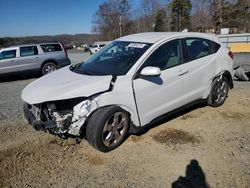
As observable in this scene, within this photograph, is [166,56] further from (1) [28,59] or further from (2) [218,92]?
(1) [28,59]

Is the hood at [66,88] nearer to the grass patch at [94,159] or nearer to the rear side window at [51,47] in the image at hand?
the grass patch at [94,159]

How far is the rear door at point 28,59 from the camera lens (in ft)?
35.8

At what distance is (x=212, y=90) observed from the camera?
17.2ft

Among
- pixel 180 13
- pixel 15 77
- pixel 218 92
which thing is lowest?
pixel 15 77

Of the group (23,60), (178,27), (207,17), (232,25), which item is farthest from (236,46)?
(178,27)

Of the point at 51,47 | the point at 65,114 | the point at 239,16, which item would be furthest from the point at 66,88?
the point at 239,16

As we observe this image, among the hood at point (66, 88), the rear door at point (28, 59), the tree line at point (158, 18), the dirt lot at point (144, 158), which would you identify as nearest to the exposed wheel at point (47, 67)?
the rear door at point (28, 59)

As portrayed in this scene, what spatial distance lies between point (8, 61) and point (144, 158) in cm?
907

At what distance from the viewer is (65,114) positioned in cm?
353

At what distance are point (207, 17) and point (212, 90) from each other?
48.9 meters

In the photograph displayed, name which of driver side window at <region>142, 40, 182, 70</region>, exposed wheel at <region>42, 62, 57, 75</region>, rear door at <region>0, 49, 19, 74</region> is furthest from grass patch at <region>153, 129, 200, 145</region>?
rear door at <region>0, 49, 19, 74</region>

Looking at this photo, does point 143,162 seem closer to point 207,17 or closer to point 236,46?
point 236,46

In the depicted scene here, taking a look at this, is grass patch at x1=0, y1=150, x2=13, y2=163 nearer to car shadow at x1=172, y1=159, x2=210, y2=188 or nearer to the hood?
the hood

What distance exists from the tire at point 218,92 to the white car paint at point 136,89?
1.08ft
